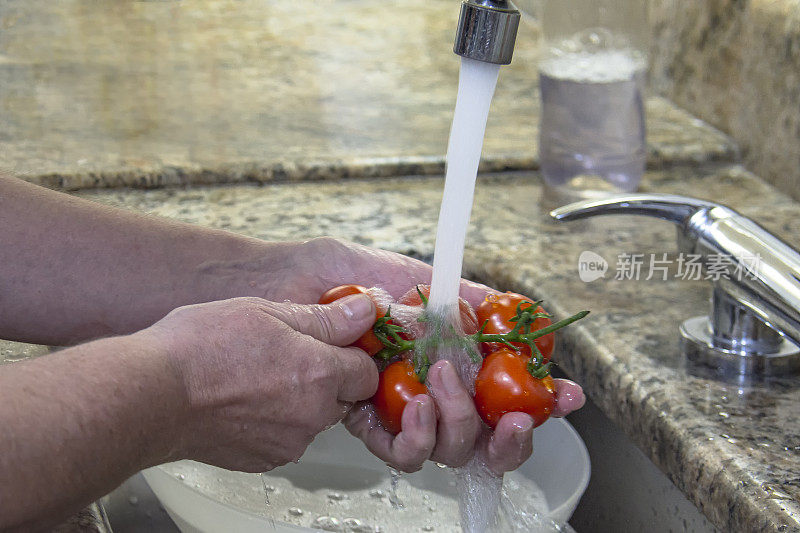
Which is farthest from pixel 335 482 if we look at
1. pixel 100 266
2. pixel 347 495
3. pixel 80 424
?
pixel 80 424

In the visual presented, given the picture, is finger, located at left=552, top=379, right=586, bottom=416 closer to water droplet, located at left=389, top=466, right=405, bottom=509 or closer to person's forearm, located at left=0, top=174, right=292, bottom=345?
water droplet, located at left=389, top=466, right=405, bottom=509

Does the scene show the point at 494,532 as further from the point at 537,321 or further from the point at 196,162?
the point at 196,162

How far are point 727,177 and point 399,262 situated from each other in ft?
2.23

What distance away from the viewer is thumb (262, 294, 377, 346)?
868 millimetres

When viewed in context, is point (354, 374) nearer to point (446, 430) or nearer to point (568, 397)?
point (446, 430)

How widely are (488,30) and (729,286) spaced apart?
0.43m

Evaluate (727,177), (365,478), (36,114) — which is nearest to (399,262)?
(365,478)

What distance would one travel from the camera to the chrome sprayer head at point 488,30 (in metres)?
0.70

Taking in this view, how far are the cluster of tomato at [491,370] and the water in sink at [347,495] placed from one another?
0.41 feet

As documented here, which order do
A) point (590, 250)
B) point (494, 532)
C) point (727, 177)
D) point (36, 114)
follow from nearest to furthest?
1. point (494, 532)
2. point (590, 250)
3. point (727, 177)
4. point (36, 114)

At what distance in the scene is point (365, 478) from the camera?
1070mm

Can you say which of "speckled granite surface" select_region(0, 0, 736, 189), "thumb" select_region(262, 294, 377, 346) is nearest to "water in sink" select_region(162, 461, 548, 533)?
"thumb" select_region(262, 294, 377, 346)

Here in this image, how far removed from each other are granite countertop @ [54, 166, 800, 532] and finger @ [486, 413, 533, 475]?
0.48ft

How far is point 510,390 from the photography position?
86cm
